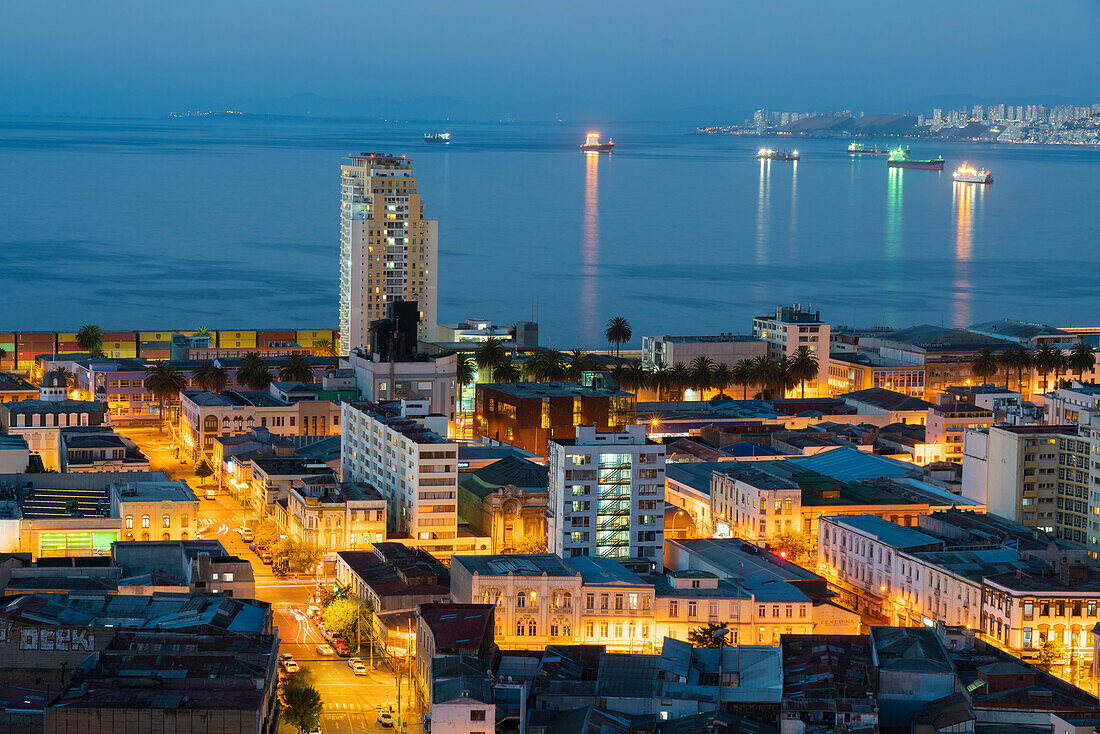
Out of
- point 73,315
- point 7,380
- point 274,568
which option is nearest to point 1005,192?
point 73,315

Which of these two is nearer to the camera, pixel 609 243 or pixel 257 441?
pixel 257 441

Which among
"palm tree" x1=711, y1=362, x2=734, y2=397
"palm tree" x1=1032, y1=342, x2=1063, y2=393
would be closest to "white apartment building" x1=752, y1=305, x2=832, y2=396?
"palm tree" x1=711, y1=362, x2=734, y2=397

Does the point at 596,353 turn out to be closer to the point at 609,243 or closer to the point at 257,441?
the point at 257,441

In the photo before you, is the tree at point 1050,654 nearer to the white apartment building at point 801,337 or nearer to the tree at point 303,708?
the tree at point 303,708

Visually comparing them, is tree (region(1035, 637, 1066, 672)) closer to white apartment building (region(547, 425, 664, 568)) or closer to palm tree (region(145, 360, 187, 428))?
white apartment building (region(547, 425, 664, 568))

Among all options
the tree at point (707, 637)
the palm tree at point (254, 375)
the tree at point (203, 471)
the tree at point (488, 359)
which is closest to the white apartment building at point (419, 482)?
the tree at point (203, 471)

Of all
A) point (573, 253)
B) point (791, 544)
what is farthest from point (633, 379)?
point (573, 253)
